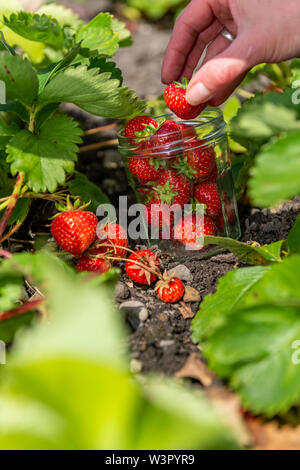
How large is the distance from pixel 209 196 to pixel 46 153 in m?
0.47

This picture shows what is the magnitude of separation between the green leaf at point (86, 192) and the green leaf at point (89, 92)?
274mm

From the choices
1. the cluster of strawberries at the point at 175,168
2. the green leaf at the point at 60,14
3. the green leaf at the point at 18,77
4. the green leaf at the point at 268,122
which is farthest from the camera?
the green leaf at the point at 60,14

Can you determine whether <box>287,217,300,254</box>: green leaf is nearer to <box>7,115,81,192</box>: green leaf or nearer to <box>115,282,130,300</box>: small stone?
<box>115,282,130,300</box>: small stone

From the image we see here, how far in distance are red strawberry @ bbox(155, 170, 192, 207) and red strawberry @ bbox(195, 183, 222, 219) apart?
46 mm

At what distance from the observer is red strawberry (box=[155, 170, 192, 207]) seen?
136cm

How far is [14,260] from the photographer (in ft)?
2.82

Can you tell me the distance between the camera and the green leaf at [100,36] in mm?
1570

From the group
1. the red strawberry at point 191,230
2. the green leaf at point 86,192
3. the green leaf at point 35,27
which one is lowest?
the red strawberry at point 191,230

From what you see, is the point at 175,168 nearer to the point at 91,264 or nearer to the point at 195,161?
the point at 195,161

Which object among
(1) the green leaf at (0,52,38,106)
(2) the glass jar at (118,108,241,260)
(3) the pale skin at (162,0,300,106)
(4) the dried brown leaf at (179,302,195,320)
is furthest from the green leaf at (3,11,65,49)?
(4) the dried brown leaf at (179,302,195,320)

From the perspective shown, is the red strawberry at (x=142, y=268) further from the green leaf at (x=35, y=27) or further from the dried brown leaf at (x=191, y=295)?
the green leaf at (x=35, y=27)

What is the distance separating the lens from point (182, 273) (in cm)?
134

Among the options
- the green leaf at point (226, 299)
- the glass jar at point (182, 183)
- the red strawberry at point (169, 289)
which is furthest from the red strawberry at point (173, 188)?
the green leaf at point (226, 299)

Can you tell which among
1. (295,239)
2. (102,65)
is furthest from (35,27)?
(295,239)
